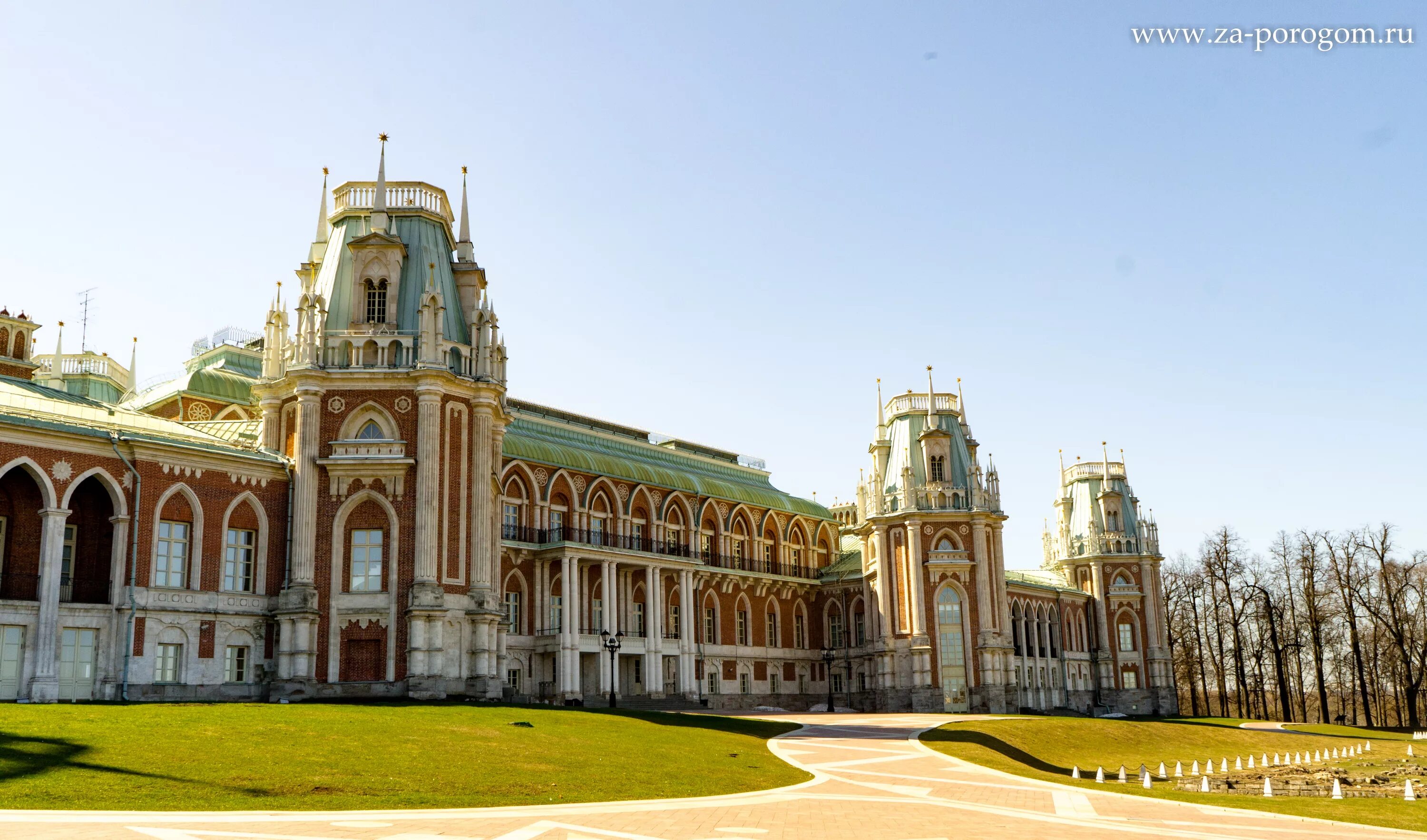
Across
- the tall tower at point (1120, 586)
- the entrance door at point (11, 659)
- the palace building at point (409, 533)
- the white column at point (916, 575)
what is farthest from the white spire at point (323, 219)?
the tall tower at point (1120, 586)

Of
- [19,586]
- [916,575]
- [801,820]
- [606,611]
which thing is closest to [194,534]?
[19,586]

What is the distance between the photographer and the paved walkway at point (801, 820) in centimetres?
1521

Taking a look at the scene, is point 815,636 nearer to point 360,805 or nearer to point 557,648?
point 557,648

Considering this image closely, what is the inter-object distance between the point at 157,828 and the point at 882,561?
5581 cm

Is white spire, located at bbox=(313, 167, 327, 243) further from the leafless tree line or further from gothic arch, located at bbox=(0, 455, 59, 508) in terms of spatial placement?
the leafless tree line

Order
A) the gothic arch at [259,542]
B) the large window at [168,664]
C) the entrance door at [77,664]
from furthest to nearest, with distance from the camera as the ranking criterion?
the gothic arch at [259,542] < the large window at [168,664] < the entrance door at [77,664]

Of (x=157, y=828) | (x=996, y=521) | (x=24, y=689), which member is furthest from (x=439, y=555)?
(x=996, y=521)

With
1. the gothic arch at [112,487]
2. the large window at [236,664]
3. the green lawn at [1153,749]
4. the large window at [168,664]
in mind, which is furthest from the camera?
the large window at [236,664]

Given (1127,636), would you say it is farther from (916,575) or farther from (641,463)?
(641,463)

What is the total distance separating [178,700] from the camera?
35062 millimetres

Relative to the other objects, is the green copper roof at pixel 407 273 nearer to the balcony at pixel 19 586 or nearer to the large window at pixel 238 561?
the large window at pixel 238 561

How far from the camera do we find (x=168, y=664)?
1409 inches

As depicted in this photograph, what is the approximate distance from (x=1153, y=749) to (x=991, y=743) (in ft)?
41.9

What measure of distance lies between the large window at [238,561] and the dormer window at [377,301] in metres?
8.70
